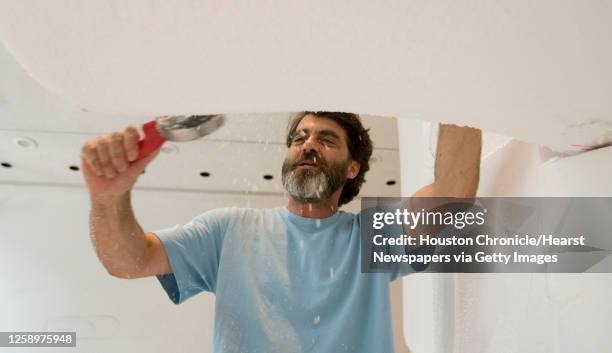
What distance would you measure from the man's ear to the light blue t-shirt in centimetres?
14

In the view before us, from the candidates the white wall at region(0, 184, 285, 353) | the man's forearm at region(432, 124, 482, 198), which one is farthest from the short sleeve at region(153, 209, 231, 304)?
the white wall at region(0, 184, 285, 353)

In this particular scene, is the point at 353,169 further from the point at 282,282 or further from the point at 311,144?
the point at 282,282

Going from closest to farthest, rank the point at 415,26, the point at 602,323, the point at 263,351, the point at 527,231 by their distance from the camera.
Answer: the point at 415,26 < the point at 602,323 < the point at 527,231 < the point at 263,351

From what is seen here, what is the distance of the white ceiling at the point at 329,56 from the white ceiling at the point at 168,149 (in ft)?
2.56

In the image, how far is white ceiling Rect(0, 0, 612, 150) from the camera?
311 millimetres

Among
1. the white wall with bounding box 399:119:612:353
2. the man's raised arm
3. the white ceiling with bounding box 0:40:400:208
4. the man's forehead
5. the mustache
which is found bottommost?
the white wall with bounding box 399:119:612:353

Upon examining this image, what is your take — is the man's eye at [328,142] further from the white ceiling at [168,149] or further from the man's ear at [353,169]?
→ the white ceiling at [168,149]

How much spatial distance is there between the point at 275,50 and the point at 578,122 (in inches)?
8.3

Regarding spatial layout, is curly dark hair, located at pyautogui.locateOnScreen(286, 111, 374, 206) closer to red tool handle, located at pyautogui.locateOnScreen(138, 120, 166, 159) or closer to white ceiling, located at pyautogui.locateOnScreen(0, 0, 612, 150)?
red tool handle, located at pyautogui.locateOnScreen(138, 120, 166, 159)

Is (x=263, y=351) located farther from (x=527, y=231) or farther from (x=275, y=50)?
(x=275, y=50)

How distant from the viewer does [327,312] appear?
2.63 feet

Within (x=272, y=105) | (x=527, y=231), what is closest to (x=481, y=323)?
(x=527, y=231)
